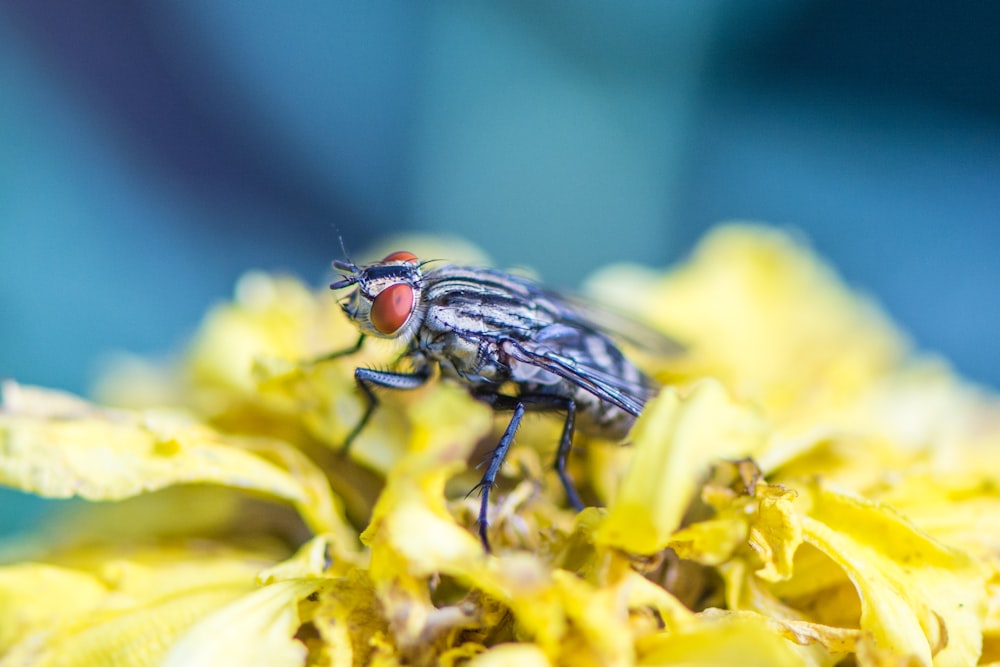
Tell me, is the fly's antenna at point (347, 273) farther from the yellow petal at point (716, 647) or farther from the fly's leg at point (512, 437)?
the yellow petal at point (716, 647)

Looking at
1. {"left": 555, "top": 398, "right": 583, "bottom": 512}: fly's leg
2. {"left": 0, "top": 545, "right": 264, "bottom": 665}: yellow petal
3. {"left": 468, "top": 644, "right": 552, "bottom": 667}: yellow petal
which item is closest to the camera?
{"left": 468, "top": 644, "right": 552, "bottom": 667}: yellow petal

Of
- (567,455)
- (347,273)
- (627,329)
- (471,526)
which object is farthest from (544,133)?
(471,526)

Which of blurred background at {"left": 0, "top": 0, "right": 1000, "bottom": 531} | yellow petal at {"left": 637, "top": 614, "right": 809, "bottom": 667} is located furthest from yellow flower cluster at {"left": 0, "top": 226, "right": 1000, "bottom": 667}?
blurred background at {"left": 0, "top": 0, "right": 1000, "bottom": 531}

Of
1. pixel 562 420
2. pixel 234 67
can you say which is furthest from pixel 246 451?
pixel 234 67

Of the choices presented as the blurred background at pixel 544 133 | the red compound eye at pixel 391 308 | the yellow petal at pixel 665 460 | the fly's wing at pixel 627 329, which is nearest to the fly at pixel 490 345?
the red compound eye at pixel 391 308

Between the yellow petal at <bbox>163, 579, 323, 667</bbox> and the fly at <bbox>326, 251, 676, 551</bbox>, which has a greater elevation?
the fly at <bbox>326, 251, 676, 551</bbox>

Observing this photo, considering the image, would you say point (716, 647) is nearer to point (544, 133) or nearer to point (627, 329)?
point (627, 329)

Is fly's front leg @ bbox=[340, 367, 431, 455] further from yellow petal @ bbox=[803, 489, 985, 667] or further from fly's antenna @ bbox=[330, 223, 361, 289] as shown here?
yellow petal @ bbox=[803, 489, 985, 667]
